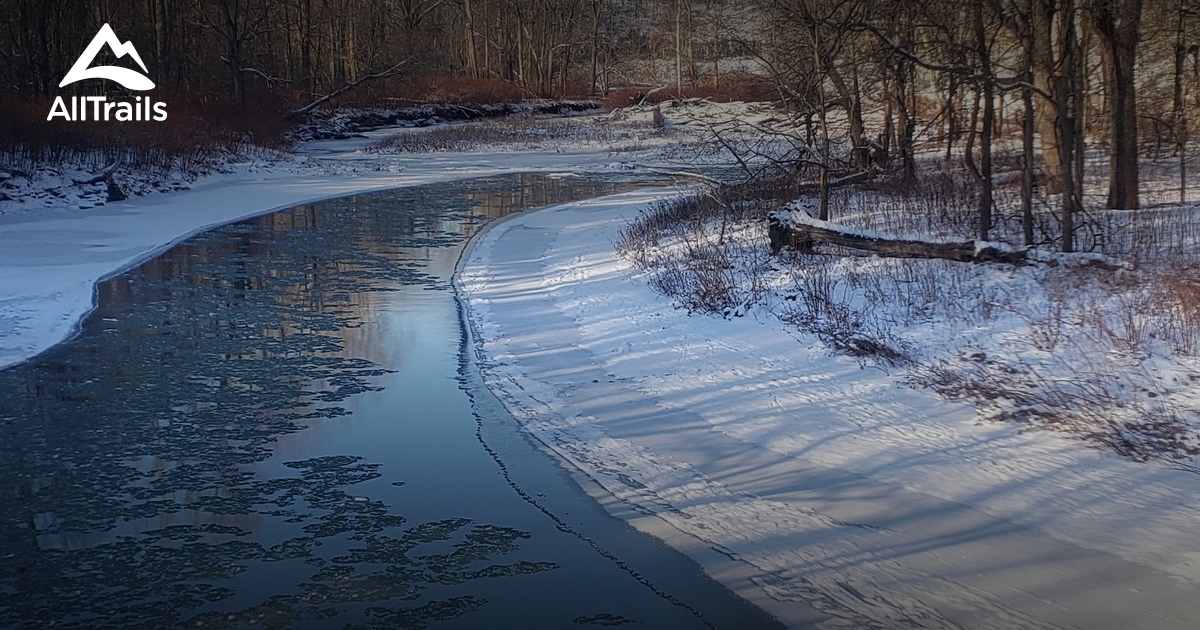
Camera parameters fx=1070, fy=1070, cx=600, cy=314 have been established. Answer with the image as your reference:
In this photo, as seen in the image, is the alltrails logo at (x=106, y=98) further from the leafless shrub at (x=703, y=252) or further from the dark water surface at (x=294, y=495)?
the dark water surface at (x=294, y=495)

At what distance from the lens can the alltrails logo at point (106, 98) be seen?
31.3 m

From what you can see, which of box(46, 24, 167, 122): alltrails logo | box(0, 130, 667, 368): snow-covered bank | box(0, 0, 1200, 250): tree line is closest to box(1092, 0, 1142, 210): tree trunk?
box(0, 0, 1200, 250): tree line

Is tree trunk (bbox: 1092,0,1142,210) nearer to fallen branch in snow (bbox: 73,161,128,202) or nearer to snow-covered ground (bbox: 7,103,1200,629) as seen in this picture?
snow-covered ground (bbox: 7,103,1200,629)

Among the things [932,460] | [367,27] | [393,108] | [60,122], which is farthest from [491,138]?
[932,460]

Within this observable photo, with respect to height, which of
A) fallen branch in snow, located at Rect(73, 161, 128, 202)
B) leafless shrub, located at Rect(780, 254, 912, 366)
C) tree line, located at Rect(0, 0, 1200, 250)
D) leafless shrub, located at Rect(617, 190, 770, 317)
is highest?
tree line, located at Rect(0, 0, 1200, 250)

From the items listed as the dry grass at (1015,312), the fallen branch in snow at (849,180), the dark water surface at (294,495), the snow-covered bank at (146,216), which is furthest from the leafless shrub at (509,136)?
the dark water surface at (294,495)

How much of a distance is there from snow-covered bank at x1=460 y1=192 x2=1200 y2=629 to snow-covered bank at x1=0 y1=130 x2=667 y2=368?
18.0 feet

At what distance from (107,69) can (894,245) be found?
118ft

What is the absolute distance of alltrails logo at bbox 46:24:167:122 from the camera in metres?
31.3

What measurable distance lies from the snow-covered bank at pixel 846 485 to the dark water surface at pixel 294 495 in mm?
426

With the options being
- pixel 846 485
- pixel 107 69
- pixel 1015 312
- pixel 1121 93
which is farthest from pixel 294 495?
pixel 107 69

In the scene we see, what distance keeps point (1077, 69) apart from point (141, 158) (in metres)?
21.9

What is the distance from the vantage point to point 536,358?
10.4 metres

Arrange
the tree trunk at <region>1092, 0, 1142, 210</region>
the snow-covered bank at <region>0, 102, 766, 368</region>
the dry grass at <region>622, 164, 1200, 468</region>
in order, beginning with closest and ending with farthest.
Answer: the dry grass at <region>622, 164, 1200, 468</region> → the snow-covered bank at <region>0, 102, 766, 368</region> → the tree trunk at <region>1092, 0, 1142, 210</region>
